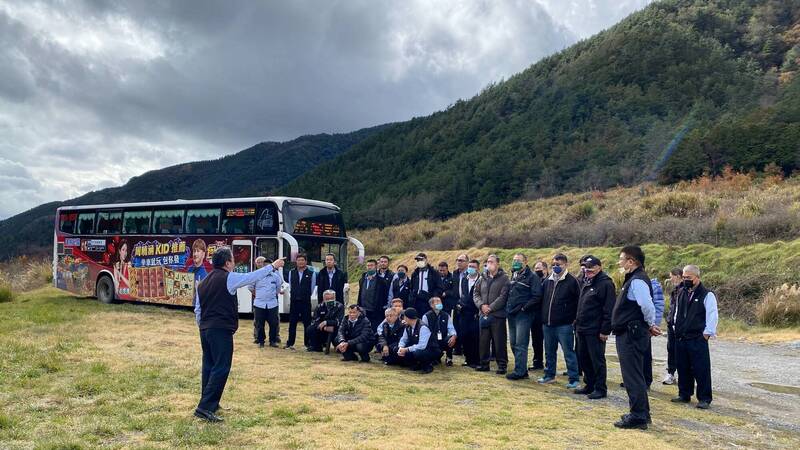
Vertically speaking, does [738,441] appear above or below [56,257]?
below

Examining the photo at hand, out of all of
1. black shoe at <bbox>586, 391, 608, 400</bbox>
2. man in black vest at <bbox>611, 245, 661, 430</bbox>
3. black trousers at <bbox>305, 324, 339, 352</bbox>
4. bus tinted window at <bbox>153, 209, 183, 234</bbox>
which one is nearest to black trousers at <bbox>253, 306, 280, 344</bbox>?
black trousers at <bbox>305, 324, 339, 352</bbox>

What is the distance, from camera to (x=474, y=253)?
91.2ft

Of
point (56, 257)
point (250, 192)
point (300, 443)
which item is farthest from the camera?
point (250, 192)

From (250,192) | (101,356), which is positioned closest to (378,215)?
(101,356)

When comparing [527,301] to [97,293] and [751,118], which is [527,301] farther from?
[751,118]

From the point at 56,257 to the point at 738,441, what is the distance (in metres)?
21.9

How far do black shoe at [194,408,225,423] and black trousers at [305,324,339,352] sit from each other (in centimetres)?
515

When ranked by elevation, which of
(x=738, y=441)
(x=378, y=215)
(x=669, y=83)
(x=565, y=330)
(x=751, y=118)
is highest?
(x=669, y=83)

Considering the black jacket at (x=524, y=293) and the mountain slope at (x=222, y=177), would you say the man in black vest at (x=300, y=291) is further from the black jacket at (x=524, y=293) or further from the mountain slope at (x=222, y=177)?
the mountain slope at (x=222, y=177)

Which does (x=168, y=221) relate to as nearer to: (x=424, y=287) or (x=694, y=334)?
(x=424, y=287)

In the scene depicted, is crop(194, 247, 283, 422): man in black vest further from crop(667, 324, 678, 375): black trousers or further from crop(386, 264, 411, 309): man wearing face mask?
crop(667, 324, 678, 375): black trousers

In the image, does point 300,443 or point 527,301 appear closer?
point 300,443

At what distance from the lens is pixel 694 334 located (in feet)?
25.4

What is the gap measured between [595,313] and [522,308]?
1.60 metres
